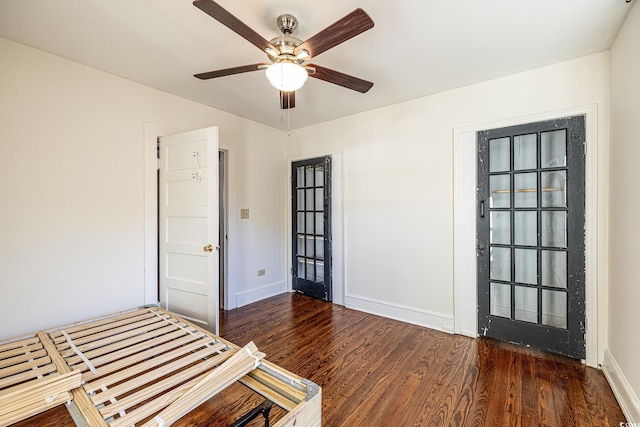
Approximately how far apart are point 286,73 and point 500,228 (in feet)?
7.82

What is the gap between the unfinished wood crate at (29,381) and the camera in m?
1.11

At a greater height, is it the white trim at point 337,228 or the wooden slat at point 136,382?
the white trim at point 337,228

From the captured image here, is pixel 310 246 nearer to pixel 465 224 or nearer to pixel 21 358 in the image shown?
pixel 465 224

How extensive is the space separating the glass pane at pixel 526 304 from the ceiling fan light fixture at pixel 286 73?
2644 mm

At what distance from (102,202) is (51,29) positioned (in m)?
1.32

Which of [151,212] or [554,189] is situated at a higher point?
[554,189]

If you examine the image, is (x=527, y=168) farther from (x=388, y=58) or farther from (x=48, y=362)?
(x=48, y=362)

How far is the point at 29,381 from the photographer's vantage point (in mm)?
1391

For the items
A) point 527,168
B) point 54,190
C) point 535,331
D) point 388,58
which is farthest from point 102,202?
point 535,331

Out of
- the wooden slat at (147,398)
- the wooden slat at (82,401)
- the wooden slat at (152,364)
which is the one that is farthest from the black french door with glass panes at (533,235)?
the wooden slat at (82,401)

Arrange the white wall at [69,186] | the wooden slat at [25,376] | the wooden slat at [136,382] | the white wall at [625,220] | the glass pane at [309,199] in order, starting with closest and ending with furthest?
the wooden slat at [136,382], the wooden slat at [25,376], the white wall at [625,220], the white wall at [69,186], the glass pane at [309,199]

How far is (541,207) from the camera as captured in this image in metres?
2.36

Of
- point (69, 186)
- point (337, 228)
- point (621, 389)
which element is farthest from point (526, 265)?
point (69, 186)

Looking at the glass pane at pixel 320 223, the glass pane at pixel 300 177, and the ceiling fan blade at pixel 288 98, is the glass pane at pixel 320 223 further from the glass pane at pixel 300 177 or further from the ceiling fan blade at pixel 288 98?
the ceiling fan blade at pixel 288 98
